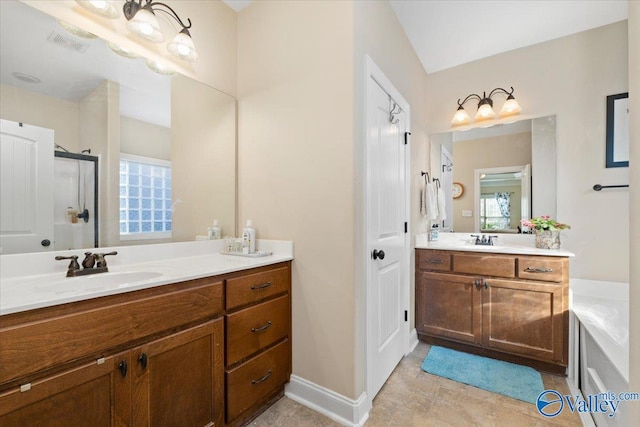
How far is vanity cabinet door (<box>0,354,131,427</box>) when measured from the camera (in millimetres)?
819

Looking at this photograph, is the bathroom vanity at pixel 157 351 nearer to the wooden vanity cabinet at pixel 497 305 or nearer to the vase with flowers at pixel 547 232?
the wooden vanity cabinet at pixel 497 305

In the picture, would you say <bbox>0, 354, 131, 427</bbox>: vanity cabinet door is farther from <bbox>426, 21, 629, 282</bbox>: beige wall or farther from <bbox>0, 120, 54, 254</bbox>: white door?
<bbox>426, 21, 629, 282</bbox>: beige wall

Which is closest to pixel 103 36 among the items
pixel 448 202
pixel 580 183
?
pixel 448 202

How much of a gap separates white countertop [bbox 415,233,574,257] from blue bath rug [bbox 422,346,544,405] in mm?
878

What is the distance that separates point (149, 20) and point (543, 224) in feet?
10.3

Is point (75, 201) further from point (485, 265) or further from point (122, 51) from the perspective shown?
point (485, 265)

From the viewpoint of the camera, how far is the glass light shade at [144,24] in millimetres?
1502

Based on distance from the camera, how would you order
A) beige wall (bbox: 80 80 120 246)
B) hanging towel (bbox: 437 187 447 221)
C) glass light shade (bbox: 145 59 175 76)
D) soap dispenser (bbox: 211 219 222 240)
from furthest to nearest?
hanging towel (bbox: 437 187 447 221) → soap dispenser (bbox: 211 219 222 240) → glass light shade (bbox: 145 59 175 76) → beige wall (bbox: 80 80 120 246)

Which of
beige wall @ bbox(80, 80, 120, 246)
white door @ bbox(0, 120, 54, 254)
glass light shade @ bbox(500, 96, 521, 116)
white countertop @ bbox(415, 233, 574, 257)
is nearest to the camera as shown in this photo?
white door @ bbox(0, 120, 54, 254)

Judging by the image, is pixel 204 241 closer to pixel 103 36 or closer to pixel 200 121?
pixel 200 121

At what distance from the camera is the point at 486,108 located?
265 centimetres

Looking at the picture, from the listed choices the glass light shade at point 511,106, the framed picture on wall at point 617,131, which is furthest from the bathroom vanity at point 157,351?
the framed picture on wall at point 617,131

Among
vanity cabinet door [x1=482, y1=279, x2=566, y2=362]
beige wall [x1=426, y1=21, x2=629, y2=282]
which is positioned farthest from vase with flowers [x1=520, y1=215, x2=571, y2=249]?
vanity cabinet door [x1=482, y1=279, x2=566, y2=362]

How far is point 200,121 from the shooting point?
195 cm
